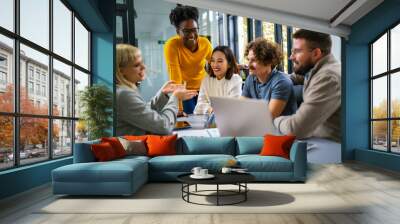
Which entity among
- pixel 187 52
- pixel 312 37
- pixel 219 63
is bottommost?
pixel 219 63

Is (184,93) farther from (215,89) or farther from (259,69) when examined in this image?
(259,69)

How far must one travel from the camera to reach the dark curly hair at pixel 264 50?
8.36m

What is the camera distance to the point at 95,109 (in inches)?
290

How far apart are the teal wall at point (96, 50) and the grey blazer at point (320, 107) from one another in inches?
152

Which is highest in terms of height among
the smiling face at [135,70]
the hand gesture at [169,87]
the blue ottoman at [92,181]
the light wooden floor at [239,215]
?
the smiling face at [135,70]

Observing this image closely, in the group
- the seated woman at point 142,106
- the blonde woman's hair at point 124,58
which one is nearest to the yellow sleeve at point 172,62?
the seated woman at point 142,106

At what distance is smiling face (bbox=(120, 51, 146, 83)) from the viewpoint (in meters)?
8.19

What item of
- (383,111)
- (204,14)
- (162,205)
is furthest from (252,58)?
(162,205)

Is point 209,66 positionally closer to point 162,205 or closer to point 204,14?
point 204,14

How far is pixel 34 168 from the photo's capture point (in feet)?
17.5

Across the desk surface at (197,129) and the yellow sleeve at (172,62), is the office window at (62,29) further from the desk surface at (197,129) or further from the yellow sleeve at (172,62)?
the desk surface at (197,129)

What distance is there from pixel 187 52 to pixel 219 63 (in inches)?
29.2

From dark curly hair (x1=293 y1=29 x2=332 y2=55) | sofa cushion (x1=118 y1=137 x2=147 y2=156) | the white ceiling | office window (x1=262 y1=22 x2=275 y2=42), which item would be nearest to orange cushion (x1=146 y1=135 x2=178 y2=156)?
sofa cushion (x1=118 y1=137 x2=147 y2=156)

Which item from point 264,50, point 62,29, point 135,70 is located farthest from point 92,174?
point 264,50
